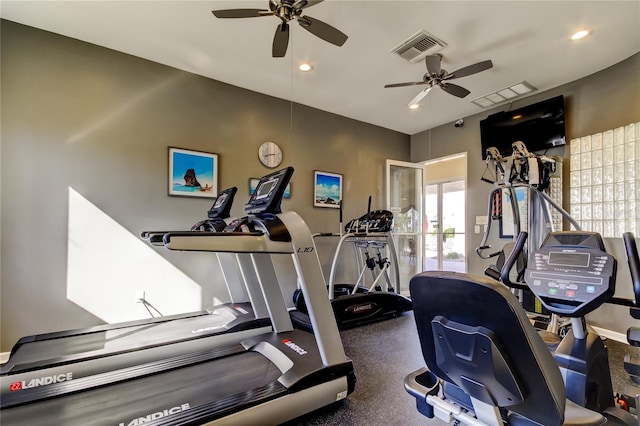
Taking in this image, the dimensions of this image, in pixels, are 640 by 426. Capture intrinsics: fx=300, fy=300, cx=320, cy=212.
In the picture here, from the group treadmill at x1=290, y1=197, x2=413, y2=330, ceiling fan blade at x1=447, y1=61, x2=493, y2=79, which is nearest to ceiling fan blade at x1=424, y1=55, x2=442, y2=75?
ceiling fan blade at x1=447, y1=61, x2=493, y2=79

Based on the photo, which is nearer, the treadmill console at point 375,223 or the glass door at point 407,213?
the treadmill console at point 375,223

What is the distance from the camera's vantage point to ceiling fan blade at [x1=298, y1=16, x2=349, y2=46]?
7.43 feet

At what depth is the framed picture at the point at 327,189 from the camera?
459 centimetres

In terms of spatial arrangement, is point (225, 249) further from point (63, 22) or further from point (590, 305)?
point (63, 22)

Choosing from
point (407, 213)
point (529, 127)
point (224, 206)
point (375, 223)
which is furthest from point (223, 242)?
point (407, 213)

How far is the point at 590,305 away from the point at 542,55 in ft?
10.1

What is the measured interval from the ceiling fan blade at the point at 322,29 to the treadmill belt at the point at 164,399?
251cm

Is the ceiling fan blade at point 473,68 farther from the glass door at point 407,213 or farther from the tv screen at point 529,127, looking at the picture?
the glass door at point 407,213

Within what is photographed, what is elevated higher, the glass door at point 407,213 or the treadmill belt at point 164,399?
the glass door at point 407,213

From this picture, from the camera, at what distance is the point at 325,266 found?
4621 millimetres

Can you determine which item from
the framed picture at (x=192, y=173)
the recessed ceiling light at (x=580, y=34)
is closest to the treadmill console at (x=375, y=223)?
the framed picture at (x=192, y=173)

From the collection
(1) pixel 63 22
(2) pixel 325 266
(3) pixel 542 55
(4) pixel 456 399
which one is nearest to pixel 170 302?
(2) pixel 325 266

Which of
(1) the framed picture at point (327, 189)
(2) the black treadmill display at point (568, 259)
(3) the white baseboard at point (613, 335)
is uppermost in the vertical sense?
(1) the framed picture at point (327, 189)

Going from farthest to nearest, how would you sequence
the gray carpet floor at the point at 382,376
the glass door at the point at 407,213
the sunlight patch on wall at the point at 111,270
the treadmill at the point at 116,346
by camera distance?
the glass door at the point at 407,213 → the sunlight patch on wall at the point at 111,270 → the treadmill at the point at 116,346 → the gray carpet floor at the point at 382,376
